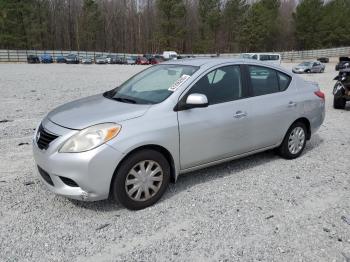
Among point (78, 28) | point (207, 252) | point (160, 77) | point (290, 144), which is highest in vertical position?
point (78, 28)

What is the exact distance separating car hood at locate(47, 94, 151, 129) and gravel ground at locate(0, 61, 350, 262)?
0.98m

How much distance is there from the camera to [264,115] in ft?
15.7

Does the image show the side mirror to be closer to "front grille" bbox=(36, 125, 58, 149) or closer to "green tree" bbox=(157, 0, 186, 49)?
"front grille" bbox=(36, 125, 58, 149)

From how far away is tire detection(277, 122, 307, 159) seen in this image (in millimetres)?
5316

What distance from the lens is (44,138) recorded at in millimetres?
3693

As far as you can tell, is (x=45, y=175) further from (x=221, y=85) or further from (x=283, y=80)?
(x=283, y=80)

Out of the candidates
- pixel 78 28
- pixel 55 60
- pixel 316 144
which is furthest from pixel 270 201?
pixel 78 28

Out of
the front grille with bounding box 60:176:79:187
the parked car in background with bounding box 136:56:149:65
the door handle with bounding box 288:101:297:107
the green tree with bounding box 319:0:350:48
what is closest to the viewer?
the front grille with bounding box 60:176:79:187

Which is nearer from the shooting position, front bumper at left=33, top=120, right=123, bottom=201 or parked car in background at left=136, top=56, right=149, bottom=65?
front bumper at left=33, top=120, right=123, bottom=201

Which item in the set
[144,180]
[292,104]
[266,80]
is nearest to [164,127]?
[144,180]

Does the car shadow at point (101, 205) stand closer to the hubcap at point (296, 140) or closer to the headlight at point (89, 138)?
the headlight at point (89, 138)

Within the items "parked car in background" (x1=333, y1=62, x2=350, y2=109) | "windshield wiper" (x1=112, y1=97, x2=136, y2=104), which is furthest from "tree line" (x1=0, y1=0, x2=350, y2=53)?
Answer: "windshield wiper" (x1=112, y1=97, x2=136, y2=104)

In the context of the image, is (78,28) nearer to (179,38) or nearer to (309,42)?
(179,38)

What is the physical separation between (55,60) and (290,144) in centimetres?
5614
